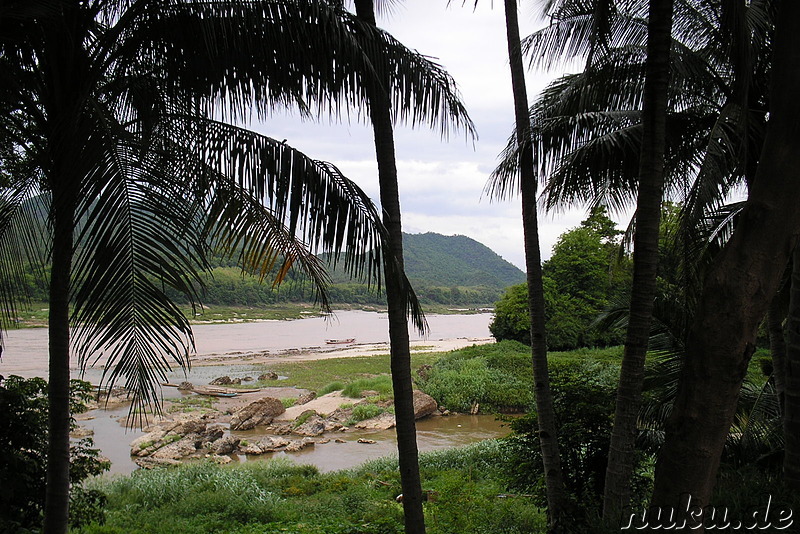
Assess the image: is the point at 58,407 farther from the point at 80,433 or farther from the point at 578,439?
the point at 80,433

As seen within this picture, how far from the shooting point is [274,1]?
12.7 ft

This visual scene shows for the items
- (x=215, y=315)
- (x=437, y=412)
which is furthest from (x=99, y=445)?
(x=215, y=315)

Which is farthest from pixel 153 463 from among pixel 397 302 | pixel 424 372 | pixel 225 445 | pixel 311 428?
pixel 424 372

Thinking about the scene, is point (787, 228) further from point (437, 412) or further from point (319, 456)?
point (437, 412)


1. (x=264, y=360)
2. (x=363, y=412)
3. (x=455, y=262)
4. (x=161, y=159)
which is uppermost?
(x=455, y=262)

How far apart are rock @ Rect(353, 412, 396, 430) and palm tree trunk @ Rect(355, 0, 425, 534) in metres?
13.5

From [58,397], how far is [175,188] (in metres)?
1.77

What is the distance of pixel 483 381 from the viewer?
2225cm

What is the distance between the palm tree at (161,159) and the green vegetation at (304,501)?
173 inches

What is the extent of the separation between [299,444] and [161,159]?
12774mm

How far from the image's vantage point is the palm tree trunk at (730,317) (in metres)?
2.81

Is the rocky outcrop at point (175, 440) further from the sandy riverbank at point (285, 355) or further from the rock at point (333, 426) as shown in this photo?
the sandy riverbank at point (285, 355)

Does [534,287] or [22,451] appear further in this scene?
[534,287]

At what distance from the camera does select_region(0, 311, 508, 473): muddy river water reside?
48.4 ft
